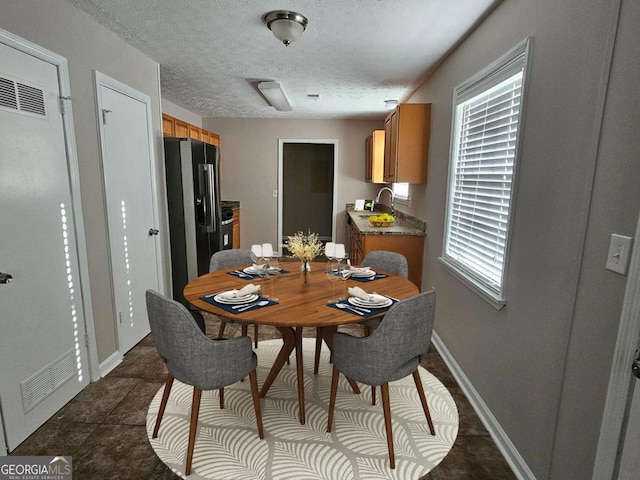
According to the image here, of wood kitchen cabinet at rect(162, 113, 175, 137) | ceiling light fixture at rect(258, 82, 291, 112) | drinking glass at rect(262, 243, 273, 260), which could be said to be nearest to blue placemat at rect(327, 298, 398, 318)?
drinking glass at rect(262, 243, 273, 260)

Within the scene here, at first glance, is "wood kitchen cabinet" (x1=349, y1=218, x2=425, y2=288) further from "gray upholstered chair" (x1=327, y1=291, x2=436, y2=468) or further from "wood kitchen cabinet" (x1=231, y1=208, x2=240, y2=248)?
"wood kitchen cabinet" (x1=231, y1=208, x2=240, y2=248)

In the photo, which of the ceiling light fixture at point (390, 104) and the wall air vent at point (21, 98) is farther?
the ceiling light fixture at point (390, 104)

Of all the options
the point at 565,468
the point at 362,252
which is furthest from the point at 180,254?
the point at 565,468

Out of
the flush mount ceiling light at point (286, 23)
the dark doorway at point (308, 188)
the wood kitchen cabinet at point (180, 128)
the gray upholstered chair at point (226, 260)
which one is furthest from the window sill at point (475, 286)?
the dark doorway at point (308, 188)

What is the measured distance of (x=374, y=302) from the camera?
183 centimetres

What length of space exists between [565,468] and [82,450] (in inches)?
88.2

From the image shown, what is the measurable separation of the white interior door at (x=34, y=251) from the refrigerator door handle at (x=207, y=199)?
1463 mm

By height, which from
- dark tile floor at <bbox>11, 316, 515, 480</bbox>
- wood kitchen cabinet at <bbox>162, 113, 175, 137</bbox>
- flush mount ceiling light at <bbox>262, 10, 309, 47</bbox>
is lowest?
dark tile floor at <bbox>11, 316, 515, 480</bbox>

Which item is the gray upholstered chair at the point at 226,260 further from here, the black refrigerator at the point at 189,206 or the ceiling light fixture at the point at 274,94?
the ceiling light fixture at the point at 274,94

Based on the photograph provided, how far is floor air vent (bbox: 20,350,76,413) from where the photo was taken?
6.13ft

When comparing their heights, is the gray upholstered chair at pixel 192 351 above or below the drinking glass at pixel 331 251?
below

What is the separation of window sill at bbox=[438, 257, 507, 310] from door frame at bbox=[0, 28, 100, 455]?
254 centimetres

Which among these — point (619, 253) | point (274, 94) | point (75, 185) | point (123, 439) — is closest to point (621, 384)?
point (619, 253)

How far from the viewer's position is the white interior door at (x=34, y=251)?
173 centimetres
